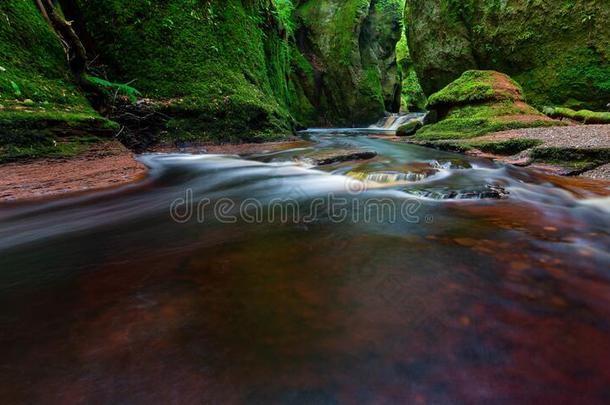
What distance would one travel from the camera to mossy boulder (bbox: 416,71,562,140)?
7.99 metres

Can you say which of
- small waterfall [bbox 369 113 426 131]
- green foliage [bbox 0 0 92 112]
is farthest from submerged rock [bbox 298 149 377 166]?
small waterfall [bbox 369 113 426 131]

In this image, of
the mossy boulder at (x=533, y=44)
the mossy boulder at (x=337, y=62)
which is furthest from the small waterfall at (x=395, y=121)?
the mossy boulder at (x=533, y=44)

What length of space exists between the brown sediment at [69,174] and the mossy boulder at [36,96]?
6.6 inches

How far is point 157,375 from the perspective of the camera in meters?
1.03

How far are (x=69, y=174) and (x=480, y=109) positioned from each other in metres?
10.0

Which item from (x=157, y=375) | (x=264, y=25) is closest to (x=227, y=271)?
(x=157, y=375)

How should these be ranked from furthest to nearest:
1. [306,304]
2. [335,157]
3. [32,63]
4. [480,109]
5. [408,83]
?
[408,83]
[480,109]
[335,157]
[32,63]
[306,304]

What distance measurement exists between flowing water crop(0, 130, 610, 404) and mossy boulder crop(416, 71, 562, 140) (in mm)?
5722

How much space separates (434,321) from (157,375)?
43.2 inches

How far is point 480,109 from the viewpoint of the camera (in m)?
9.05

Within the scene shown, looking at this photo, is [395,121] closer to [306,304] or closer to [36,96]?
[36,96]

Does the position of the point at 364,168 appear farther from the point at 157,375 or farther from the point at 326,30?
the point at 326,30

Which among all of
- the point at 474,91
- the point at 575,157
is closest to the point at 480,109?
the point at 474,91

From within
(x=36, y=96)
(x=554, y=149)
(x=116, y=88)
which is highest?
(x=116, y=88)
